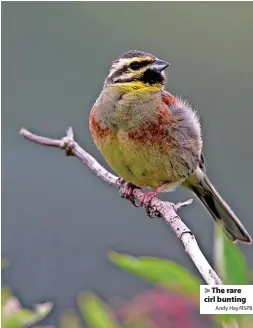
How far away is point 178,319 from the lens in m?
1.22

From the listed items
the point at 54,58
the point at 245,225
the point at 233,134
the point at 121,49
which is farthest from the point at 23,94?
the point at 245,225

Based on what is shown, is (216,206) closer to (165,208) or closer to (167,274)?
(165,208)

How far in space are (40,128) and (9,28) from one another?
329 millimetres

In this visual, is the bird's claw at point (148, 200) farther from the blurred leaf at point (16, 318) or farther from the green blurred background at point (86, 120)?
the blurred leaf at point (16, 318)

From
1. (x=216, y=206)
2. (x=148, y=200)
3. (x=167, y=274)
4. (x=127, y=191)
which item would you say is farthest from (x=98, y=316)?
(x=216, y=206)

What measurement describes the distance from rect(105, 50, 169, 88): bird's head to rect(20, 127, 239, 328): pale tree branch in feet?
0.62

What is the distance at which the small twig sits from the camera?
117 centimetres

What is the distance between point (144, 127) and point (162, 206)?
0.80 ft

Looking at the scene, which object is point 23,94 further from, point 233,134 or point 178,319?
point 178,319

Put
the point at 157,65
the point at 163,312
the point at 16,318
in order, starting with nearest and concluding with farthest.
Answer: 1. the point at 16,318
2. the point at 163,312
3. the point at 157,65

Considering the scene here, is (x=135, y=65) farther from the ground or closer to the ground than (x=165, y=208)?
farther from the ground

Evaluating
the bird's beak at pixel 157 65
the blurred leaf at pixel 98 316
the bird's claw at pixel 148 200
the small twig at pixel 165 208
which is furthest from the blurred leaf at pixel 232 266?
the bird's beak at pixel 157 65

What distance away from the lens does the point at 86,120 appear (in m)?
1.86

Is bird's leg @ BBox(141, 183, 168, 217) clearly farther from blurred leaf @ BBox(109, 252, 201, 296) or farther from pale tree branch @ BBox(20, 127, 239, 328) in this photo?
blurred leaf @ BBox(109, 252, 201, 296)
